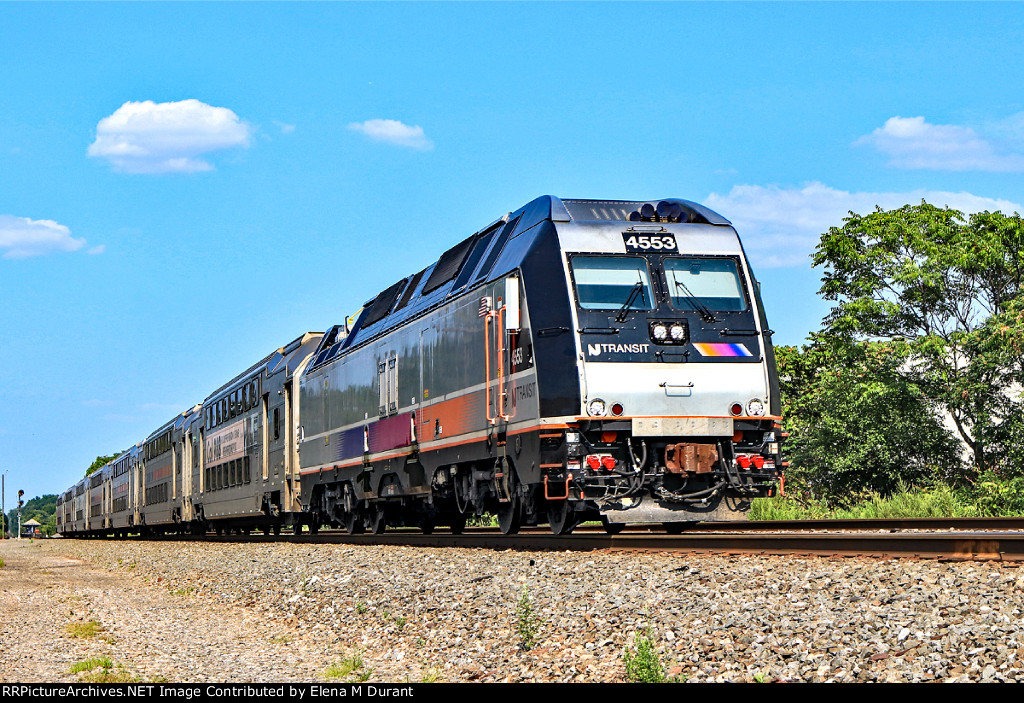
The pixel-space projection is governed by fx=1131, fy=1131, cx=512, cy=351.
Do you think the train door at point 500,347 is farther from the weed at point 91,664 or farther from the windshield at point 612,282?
the weed at point 91,664

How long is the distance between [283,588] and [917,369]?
18.1 metres

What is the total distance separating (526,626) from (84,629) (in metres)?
5.81

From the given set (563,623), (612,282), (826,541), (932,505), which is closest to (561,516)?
(612,282)

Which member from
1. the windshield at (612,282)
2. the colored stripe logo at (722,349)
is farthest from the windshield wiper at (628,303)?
the colored stripe logo at (722,349)

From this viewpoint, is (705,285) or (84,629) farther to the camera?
(705,285)

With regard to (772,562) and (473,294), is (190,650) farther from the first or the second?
(473,294)

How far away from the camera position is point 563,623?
9.22 metres

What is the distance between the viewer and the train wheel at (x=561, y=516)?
1455cm

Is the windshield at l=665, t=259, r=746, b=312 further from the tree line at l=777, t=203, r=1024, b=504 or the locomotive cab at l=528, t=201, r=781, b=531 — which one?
the tree line at l=777, t=203, r=1024, b=504

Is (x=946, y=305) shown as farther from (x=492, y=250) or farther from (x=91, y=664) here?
(x=91, y=664)

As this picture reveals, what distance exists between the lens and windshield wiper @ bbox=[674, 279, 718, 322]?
14259 millimetres

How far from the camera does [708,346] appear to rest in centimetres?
1405

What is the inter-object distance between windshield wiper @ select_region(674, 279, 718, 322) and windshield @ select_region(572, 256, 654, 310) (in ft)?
1.46

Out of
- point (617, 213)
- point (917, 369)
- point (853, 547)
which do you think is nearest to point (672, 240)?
point (617, 213)
